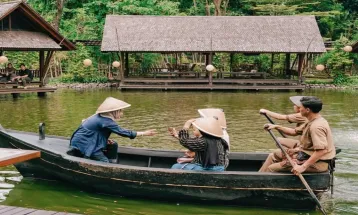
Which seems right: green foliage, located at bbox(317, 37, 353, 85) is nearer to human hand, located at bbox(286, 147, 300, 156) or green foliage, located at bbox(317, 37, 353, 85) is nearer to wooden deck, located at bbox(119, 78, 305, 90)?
wooden deck, located at bbox(119, 78, 305, 90)

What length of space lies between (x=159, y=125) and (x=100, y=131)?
6.39 metres

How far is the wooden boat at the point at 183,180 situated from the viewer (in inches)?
261

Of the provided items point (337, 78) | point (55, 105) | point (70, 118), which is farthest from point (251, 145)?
point (337, 78)

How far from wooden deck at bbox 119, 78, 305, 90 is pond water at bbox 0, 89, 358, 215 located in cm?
98

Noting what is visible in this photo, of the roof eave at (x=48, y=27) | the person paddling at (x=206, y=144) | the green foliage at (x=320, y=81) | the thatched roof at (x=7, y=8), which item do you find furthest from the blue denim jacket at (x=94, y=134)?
the green foliage at (x=320, y=81)

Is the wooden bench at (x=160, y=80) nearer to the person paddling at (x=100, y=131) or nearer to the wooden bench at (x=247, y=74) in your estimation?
the wooden bench at (x=247, y=74)

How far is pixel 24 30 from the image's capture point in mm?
22062

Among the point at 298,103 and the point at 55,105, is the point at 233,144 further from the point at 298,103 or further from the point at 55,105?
the point at 55,105

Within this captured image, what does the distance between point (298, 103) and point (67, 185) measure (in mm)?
3830

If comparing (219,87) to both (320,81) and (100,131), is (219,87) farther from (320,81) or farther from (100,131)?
(100,131)

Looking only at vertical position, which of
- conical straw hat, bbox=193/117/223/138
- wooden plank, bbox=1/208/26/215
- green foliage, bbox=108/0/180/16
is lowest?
wooden plank, bbox=1/208/26/215

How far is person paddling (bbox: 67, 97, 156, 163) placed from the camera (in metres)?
7.33

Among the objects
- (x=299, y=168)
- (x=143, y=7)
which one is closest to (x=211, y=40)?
(x=143, y=7)

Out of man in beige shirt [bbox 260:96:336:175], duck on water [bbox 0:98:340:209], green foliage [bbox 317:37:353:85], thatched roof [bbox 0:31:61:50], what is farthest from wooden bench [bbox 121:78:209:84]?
man in beige shirt [bbox 260:96:336:175]
